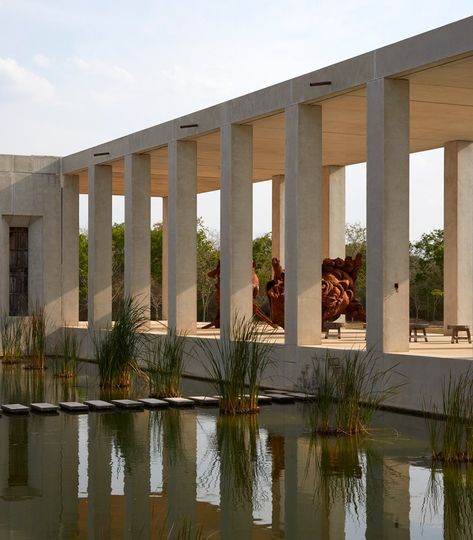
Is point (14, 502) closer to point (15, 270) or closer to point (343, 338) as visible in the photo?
point (343, 338)

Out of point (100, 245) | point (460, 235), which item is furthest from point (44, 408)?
point (100, 245)

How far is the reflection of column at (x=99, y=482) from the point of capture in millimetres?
5191

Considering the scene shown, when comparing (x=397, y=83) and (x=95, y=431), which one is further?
(x=397, y=83)

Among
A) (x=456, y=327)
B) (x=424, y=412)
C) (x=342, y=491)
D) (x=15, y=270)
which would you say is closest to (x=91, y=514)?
(x=342, y=491)

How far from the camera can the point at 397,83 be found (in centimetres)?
1031

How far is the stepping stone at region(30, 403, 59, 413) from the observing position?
9734 millimetres

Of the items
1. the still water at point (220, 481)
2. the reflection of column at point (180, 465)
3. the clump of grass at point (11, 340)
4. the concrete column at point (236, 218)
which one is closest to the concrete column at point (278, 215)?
the clump of grass at point (11, 340)

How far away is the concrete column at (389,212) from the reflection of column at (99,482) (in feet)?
9.54

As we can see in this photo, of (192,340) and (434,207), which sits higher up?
(434,207)

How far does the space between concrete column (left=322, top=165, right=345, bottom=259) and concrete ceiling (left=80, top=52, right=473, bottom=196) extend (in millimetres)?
331

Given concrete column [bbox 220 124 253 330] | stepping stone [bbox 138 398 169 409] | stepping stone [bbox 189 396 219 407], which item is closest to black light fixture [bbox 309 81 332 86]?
concrete column [bbox 220 124 253 330]

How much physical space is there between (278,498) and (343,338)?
28.9ft

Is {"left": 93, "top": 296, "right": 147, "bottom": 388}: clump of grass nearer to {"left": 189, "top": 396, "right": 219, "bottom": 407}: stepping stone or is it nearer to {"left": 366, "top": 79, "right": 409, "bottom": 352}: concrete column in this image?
{"left": 189, "top": 396, "right": 219, "bottom": 407}: stepping stone

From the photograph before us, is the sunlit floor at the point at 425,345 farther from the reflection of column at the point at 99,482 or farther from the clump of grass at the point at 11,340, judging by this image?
the reflection of column at the point at 99,482
